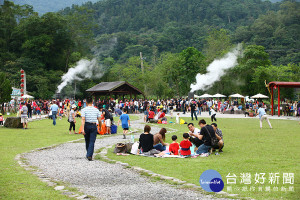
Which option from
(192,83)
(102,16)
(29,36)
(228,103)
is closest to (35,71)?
(29,36)

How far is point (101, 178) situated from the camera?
26.8 ft

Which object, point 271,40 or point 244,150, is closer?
point 244,150

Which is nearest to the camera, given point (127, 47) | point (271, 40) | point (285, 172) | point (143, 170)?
point (285, 172)

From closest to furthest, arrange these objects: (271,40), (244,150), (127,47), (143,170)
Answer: (143,170)
(244,150)
(271,40)
(127,47)

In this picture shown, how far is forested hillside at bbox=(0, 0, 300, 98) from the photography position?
62438 mm

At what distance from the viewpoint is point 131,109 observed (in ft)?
154

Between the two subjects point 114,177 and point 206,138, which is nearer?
point 114,177

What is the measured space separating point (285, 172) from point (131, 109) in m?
39.0

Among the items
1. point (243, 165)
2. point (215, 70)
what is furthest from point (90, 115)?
point (215, 70)

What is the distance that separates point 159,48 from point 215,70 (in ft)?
159

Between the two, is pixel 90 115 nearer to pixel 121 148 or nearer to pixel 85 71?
pixel 121 148

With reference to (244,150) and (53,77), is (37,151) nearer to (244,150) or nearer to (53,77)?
(244,150)

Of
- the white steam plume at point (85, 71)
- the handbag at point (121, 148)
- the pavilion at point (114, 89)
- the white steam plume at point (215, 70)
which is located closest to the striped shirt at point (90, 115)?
the handbag at point (121, 148)

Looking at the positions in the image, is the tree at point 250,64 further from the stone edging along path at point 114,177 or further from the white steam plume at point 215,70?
the stone edging along path at point 114,177
